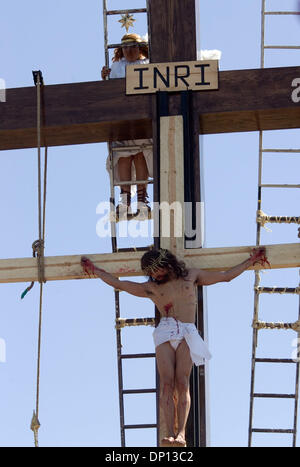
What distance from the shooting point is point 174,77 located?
9781 mm

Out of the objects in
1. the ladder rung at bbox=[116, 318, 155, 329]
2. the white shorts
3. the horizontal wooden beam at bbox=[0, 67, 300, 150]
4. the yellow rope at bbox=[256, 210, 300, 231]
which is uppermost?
Answer: the horizontal wooden beam at bbox=[0, 67, 300, 150]

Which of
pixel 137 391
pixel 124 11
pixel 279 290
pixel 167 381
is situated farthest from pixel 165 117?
pixel 137 391

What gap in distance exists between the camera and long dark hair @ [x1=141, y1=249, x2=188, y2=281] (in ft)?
29.5

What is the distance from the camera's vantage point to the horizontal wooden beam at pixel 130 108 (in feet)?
32.0

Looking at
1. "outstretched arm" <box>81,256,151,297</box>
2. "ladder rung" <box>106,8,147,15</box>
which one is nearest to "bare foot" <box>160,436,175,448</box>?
"outstretched arm" <box>81,256,151,297</box>

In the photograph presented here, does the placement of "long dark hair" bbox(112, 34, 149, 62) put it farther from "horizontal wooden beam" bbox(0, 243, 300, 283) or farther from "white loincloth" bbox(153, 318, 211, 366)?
"white loincloth" bbox(153, 318, 211, 366)

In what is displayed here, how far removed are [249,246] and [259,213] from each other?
2.38 metres

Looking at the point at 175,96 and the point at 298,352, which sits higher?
the point at 175,96

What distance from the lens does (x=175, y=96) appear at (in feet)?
32.0

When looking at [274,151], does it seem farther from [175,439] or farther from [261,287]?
[175,439]

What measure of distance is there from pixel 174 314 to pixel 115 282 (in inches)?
19.5

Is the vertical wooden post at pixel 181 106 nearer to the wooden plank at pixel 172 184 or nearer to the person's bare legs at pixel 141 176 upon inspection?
the wooden plank at pixel 172 184
